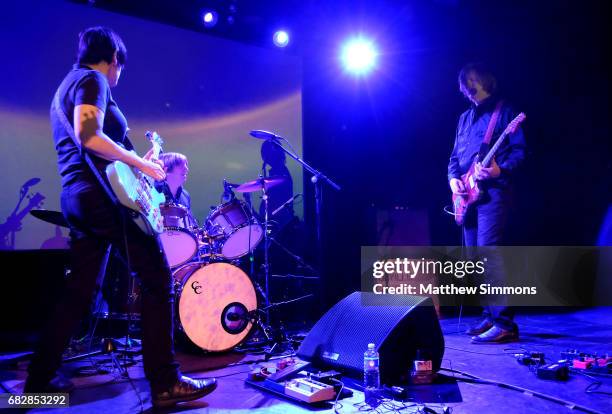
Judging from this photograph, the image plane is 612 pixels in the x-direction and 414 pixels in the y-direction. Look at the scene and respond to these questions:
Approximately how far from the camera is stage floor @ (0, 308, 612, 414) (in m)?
2.67

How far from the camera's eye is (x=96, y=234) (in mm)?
2643

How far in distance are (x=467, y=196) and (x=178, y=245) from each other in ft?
8.36

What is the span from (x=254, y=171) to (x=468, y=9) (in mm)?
3305

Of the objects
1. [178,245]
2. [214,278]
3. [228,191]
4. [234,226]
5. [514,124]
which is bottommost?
[214,278]

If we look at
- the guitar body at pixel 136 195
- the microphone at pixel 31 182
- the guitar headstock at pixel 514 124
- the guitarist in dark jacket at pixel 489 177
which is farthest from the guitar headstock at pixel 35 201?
the guitar headstock at pixel 514 124

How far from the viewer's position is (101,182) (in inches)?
101

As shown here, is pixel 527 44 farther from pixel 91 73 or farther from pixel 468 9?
pixel 91 73

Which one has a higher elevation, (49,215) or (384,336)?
(49,215)

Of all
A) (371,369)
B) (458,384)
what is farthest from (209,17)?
(458,384)

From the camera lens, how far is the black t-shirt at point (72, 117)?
2.58 meters

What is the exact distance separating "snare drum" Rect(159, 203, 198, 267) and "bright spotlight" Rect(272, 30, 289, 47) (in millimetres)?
2815

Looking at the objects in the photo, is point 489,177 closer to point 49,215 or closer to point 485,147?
point 485,147

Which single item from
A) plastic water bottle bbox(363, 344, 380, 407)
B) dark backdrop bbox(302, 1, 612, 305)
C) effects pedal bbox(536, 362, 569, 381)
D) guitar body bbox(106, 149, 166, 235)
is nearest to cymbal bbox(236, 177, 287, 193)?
dark backdrop bbox(302, 1, 612, 305)

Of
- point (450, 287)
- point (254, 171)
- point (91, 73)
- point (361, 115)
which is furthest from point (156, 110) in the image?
point (450, 287)
